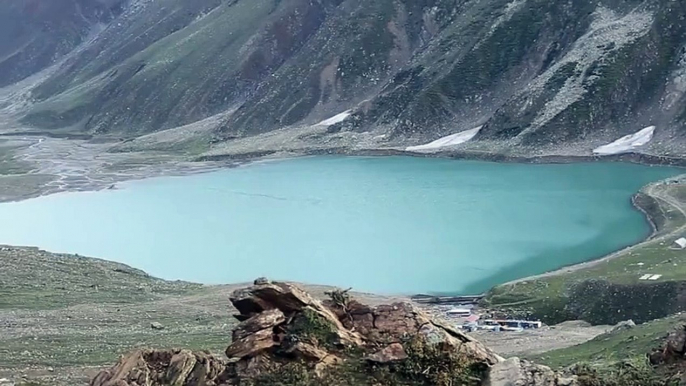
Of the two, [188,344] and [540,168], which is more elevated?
[188,344]

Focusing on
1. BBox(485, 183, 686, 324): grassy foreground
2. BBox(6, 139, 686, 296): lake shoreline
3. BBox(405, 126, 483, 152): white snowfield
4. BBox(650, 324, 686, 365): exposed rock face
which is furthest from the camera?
BBox(405, 126, 483, 152): white snowfield

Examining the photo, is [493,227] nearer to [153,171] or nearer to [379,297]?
[379,297]

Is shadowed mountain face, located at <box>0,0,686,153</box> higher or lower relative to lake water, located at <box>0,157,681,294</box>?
higher

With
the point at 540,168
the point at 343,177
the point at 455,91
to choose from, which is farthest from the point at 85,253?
the point at 455,91

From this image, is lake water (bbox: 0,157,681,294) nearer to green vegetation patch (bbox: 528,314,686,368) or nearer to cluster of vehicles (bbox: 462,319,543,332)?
cluster of vehicles (bbox: 462,319,543,332)

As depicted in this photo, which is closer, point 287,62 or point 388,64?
point 388,64

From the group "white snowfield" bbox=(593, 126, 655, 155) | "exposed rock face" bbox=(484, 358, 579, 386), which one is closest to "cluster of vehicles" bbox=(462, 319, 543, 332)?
"exposed rock face" bbox=(484, 358, 579, 386)

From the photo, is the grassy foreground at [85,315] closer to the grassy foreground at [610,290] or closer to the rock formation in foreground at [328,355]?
the rock formation in foreground at [328,355]
